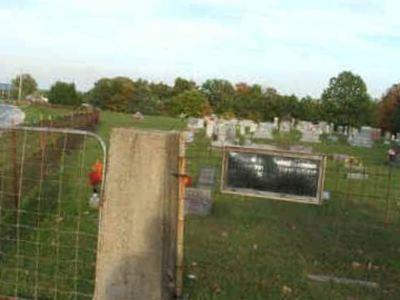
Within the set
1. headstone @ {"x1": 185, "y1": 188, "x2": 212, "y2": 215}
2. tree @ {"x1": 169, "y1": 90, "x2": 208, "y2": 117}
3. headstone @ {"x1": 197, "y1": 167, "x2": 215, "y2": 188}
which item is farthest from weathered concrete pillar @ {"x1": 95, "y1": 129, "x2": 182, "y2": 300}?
tree @ {"x1": 169, "y1": 90, "x2": 208, "y2": 117}

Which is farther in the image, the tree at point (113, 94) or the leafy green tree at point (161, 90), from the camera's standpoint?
the leafy green tree at point (161, 90)

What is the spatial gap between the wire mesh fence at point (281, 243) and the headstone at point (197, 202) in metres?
0.02

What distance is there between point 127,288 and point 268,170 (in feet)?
13.0

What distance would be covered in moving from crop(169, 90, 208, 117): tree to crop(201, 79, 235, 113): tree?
23.0 feet

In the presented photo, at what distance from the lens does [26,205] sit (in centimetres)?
1166

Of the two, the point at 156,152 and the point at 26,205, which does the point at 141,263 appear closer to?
the point at 156,152

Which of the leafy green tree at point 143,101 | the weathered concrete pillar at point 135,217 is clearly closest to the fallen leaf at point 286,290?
the weathered concrete pillar at point 135,217

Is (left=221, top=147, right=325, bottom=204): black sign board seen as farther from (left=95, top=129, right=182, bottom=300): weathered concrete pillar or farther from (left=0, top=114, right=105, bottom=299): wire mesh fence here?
(left=95, top=129, right=182, bottom=300): weathered concrete pillar

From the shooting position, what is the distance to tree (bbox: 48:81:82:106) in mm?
101000

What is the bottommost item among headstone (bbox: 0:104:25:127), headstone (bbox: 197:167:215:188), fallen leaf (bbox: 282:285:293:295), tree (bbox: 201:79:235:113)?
fallen leaf (bbox: 282:285:293:295)

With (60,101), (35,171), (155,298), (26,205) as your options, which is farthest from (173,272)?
(60,101)

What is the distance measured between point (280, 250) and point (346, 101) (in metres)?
95.5

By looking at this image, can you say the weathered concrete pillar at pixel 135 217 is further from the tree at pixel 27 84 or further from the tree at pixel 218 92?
the tree at pixel 27 84

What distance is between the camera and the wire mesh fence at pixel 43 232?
731 centimetres
